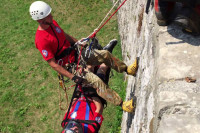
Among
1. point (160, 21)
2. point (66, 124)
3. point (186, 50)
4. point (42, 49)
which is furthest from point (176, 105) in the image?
point (42, 49)

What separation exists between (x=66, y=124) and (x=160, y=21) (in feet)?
7.79

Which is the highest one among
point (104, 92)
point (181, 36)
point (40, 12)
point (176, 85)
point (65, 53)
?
point (40, 12)

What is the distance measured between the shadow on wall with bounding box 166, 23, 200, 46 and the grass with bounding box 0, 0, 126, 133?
140 inches

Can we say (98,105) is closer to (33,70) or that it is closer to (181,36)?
(181,36)

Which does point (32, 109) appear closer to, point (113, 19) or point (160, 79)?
point (113, 19)

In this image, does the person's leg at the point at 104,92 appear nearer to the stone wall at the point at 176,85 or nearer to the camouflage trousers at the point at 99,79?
the camouflage trousers at the point at 99,79

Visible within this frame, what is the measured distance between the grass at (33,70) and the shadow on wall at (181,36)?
356cm

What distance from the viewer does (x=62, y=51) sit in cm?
407

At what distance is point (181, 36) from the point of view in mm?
2033

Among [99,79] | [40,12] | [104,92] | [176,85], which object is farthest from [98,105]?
[176,85]

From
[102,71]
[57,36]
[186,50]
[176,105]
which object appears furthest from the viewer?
[102,71]

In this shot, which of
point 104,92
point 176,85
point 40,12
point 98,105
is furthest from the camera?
point 98,105

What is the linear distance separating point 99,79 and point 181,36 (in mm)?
2000

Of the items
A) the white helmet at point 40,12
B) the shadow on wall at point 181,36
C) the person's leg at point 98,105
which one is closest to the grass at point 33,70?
the person's leg at point 98,105
